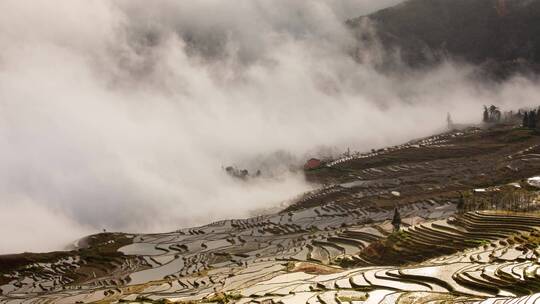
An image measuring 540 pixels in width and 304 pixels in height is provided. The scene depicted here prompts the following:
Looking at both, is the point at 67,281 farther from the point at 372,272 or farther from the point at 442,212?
the point at 442,212

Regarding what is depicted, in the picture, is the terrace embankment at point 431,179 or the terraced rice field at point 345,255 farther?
the terrace embankment at point 431,179

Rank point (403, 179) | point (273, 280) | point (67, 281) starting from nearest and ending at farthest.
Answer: point (273, 280)
point (67, 281)
point (403, 179)

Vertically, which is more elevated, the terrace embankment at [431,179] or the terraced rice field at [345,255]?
the terrace embankment at [431,179]

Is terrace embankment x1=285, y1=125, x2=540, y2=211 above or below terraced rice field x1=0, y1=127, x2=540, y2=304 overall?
above

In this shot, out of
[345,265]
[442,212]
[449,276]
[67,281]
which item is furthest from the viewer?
[442,212]

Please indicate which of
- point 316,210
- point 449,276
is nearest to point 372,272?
point 449,276

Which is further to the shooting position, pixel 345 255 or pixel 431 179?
pixel 431 179

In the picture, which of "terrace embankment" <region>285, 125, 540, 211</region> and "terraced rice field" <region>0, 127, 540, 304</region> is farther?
"terrace embankment" <region>285, 125, 540, 211</region>

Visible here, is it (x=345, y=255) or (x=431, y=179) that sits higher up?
(x=431, y=179)
